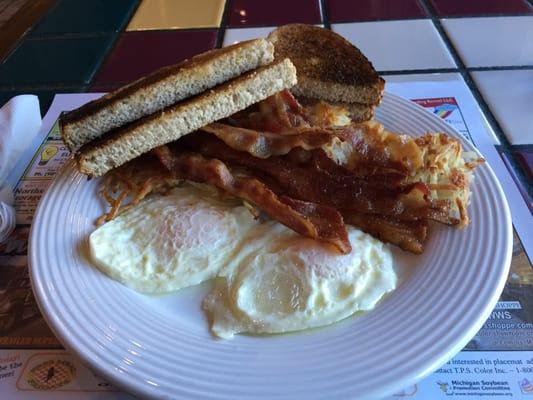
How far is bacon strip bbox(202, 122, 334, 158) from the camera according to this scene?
1.40m

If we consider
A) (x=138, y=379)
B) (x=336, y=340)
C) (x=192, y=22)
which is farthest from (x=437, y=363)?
(x=192, y=22)

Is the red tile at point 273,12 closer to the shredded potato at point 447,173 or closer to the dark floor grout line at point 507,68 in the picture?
the dark floor grout line at point 507,68

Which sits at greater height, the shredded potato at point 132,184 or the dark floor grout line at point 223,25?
the dark floor grout line at point 223,25

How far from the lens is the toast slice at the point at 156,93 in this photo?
57.9 inches

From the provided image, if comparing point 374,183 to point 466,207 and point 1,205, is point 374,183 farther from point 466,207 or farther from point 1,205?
point 1,205

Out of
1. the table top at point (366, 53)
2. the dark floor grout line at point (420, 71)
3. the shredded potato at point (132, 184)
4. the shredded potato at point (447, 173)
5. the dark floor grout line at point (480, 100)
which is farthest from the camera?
the dark floor grout line at point (420, 71)

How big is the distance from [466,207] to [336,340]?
585 mm

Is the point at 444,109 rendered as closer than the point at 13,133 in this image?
No

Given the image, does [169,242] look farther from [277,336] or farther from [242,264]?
[277,336]

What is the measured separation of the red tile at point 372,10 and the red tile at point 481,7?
0.46 ft

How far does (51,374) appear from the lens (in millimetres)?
1153

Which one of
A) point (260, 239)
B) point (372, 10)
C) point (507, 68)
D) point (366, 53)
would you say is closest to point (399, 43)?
point (366, 53)

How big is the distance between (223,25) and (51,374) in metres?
2.15

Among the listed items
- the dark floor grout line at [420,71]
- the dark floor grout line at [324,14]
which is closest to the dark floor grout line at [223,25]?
the dark floor grout line at [324,14]
